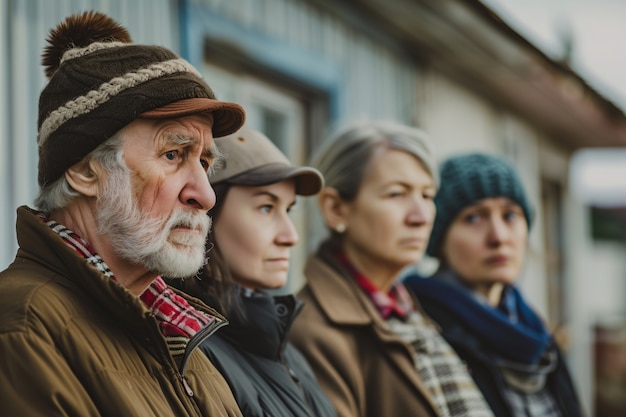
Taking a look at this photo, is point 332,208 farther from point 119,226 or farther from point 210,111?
point 119,226

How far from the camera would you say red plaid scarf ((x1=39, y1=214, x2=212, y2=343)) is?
2.14 metres

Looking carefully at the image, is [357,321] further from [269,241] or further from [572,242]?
[572,242]

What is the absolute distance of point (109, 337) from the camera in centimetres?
201

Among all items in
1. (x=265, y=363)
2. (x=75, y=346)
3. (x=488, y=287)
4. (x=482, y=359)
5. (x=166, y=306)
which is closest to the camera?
(x=75, y=346)

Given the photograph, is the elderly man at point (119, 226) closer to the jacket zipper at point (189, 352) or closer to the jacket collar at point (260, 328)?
the jacket zipper at point (189, 352)

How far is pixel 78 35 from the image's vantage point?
232 cm

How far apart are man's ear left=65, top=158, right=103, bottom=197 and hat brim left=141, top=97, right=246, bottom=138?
0.15 meters

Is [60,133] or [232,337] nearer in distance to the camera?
[60,133]

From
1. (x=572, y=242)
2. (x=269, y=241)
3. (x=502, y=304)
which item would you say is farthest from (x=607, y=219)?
(x=269, y=241)

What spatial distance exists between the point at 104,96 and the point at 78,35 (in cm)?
27

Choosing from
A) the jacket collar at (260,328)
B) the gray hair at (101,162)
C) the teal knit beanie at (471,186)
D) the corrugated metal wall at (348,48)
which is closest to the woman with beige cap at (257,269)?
the jacket collar at (260,328)

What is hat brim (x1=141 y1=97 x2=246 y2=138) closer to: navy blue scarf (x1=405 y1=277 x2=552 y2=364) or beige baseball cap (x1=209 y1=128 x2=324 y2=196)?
beige baseball cap (x1=209 y1=128 x2=324 y2=196)

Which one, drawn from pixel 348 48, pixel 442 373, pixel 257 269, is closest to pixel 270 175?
pixel 257 269

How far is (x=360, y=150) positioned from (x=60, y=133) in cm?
163
